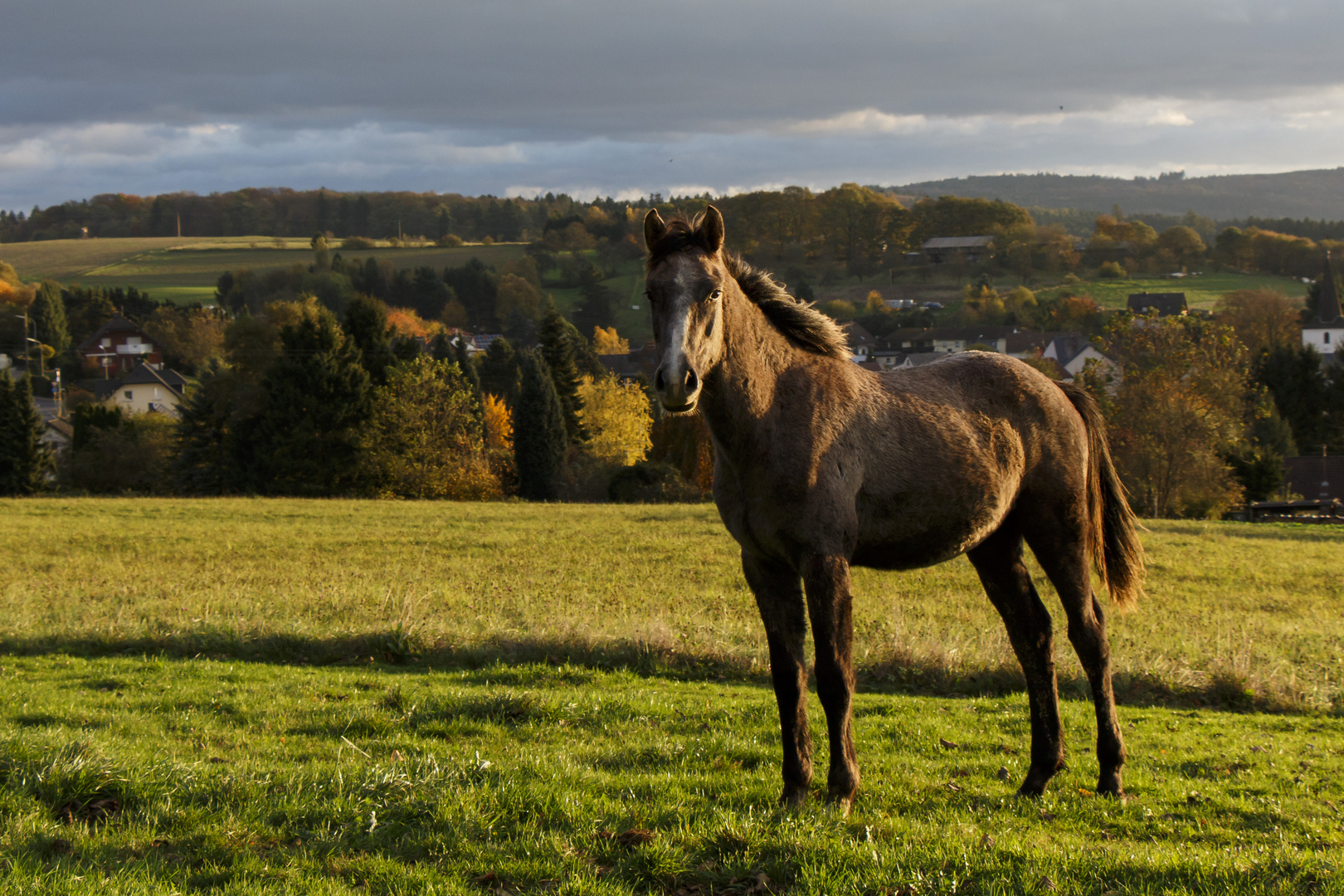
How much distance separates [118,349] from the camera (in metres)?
97.7

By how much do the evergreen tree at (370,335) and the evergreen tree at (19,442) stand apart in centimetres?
1839

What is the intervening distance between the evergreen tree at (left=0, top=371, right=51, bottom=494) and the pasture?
1760 inches

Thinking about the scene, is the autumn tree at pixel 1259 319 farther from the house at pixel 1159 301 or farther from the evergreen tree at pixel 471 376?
the evergreen tree at pixel 471 376

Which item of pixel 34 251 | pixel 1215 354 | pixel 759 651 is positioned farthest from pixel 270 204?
pixel 759 651

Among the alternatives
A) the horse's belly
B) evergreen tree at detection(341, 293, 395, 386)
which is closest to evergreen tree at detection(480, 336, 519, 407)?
evergreen tree at detection(341, 293, 395, 386)

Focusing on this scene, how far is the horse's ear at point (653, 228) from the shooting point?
470cm

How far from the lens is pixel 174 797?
4734 mm

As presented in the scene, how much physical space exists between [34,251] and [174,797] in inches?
7047

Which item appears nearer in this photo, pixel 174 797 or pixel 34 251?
pixel 174 797

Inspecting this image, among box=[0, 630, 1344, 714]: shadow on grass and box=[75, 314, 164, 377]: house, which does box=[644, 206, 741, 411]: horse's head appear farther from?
box=[75, 314, 164, 377]: house

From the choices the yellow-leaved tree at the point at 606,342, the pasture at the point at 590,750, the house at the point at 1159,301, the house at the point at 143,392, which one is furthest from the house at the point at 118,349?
the house at the point at 1159,301

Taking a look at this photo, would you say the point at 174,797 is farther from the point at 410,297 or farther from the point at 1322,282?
the point at 1322,282

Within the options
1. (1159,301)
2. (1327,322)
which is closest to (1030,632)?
(1327,322)

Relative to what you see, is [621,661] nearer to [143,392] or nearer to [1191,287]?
[143,392]
